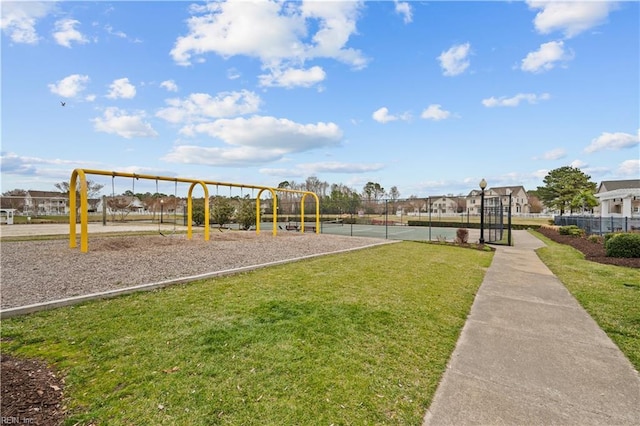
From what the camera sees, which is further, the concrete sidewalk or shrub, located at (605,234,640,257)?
shrub, located at (605,234,640,257)

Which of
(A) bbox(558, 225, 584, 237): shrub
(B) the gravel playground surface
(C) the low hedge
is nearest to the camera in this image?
(B) the gravel playground surface

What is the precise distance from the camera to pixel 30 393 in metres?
2.26

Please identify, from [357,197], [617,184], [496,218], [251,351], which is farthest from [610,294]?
[617,184]

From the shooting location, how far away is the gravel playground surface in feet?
16.6

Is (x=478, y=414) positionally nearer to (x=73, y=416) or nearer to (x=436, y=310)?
(x=436, y=310)

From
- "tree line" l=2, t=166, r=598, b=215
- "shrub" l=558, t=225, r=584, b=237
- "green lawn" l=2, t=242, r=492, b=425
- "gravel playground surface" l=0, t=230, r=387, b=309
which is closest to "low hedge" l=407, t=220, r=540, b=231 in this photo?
"tree line" l=2, t=166, r=598, b=215

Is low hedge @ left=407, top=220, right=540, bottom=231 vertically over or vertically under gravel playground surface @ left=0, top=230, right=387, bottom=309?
under

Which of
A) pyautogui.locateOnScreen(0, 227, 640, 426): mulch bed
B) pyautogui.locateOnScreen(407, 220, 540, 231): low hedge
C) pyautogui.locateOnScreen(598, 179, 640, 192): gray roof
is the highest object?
pyautogui.locateOnScreen(598, 179, 640, 192): gray roof

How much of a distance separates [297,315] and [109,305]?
2877mm

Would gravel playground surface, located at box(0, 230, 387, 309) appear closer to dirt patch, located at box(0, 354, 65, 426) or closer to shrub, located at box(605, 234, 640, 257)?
dirt patch, located at box(0, 354, 65, 426)

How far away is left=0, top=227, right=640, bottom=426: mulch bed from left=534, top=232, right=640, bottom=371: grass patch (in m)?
5.14

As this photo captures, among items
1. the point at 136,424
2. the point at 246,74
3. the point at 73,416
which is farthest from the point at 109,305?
the point at 246,74

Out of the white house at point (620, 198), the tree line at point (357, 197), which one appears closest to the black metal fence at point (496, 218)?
the tree line at point (357, 197)

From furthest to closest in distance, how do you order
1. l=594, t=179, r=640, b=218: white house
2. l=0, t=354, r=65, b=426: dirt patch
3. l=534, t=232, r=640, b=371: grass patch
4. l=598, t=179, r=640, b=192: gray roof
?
l=598, t=179, r=640, b=192: gray roof
l=594, t=179, r=640, b=218: white house
l=534, t=232, r=640, b=371: grass patch
l=0, t=354, r=65, b=426: dirt patch
